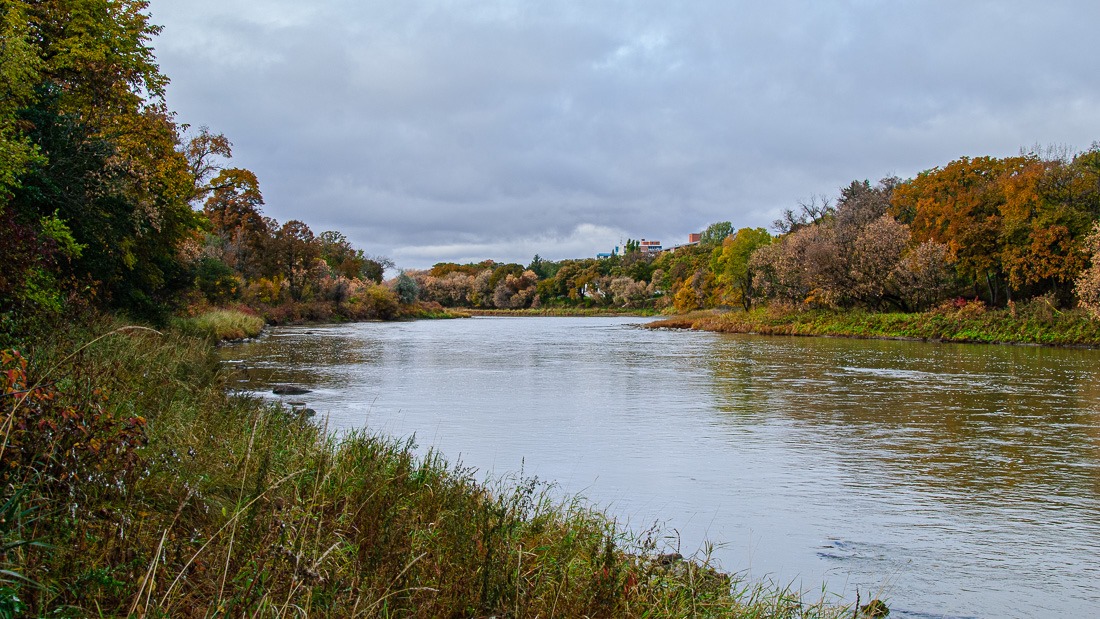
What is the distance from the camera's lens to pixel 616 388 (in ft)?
65.4

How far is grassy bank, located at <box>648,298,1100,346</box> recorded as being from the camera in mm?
34750

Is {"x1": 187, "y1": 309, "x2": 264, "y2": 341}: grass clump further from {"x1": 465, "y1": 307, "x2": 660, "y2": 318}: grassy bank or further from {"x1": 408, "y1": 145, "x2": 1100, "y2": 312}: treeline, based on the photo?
{"x1": 465, "y1": 307, "x2": 660, "y2": 318}: grassy bank

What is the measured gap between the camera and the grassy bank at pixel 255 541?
3352mm

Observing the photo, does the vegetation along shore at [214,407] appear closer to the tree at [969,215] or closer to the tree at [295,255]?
the tree at [969,215]

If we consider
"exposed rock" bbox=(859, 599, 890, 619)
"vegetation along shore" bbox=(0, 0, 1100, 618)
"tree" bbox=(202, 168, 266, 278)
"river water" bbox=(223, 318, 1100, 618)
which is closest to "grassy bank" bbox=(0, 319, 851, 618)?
"vegetation along shore" bbox=(0, 0, 1100, 618)

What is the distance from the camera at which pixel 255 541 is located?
158 inches

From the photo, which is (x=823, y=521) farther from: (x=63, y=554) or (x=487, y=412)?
(x=487, y=412)

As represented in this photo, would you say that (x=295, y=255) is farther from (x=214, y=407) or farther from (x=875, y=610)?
(x=875, y=610)

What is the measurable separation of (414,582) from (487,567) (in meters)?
0.44

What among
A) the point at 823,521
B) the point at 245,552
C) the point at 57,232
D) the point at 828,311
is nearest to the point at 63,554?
the point at 245,552

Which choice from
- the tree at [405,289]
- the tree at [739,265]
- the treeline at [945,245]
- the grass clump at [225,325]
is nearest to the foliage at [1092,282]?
the treeline at [945,245]

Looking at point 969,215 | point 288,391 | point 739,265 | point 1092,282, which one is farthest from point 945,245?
point 288,391

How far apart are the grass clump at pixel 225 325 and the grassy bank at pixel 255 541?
26850 mm

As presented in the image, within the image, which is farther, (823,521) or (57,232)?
(57,232)
